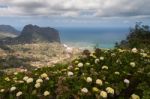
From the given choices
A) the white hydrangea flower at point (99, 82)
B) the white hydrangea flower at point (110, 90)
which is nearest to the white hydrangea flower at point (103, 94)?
the white hydrangea flower at point (110, 90)

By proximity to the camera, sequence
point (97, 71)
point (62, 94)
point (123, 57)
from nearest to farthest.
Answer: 1. point (62, 94)
2. point (97, 71)
3. point (123, 57)

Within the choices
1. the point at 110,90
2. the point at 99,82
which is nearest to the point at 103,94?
the point at 110,90

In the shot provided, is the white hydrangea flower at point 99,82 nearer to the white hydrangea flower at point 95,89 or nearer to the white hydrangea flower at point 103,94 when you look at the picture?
the white hydrangea flower at point 95,89

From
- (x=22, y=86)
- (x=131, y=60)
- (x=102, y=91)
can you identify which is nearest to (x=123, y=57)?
(x=131, y=60)

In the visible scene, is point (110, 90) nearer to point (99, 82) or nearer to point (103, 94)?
point (103, 94)

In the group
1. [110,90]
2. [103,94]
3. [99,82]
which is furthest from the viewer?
[99,82]

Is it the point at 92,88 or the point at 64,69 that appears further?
the point at 64,69

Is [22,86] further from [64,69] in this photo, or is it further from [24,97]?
[64,69]

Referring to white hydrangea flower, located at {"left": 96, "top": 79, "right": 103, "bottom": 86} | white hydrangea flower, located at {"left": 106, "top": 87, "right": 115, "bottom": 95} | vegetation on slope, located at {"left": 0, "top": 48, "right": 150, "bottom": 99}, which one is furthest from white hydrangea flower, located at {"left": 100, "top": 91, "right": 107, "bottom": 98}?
white hydrangea flower, located at {"left": 96, "top": 79, "right": 103, "bottom": 86}
